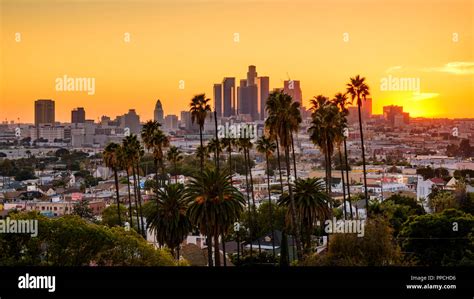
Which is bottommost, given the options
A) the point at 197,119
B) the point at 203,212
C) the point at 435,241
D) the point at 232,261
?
the point at 232,261

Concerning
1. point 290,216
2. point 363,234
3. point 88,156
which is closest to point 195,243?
point 290,216

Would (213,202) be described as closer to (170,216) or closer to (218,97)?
(170,216)

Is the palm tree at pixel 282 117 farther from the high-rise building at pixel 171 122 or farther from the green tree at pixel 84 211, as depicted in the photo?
the high-rise building at pixel 171 122

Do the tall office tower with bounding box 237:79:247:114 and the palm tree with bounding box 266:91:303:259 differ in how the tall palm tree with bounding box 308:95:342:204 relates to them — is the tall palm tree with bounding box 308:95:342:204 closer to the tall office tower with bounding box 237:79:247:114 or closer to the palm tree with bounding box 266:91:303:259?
the palm tree with bounding box 266:91:303:259

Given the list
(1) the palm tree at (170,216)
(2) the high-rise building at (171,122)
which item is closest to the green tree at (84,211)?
(1) the palm tree at (170,216)

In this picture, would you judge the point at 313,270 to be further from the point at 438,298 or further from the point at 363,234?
the point at 363,234

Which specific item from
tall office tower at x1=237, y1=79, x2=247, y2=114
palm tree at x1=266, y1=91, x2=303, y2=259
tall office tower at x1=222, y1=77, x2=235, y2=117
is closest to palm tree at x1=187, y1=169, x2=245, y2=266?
palm tree at x1=266, y1=91, x2=303, y2=259
